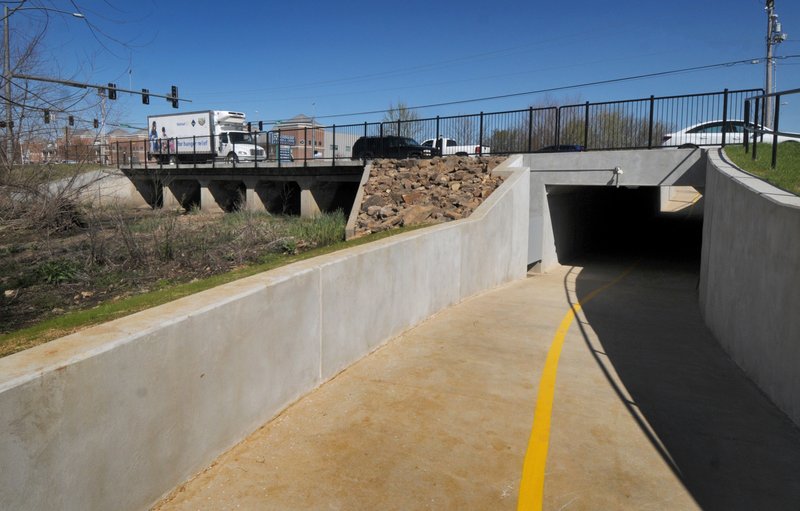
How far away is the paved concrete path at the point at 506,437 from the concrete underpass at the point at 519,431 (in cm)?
1

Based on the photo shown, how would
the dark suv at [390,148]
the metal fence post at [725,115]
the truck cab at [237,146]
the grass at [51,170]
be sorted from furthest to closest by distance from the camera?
the truck cab at [237,146] → the dark suv at [390,148] → the metal fence post at [725,115] → the grass at [51,170]

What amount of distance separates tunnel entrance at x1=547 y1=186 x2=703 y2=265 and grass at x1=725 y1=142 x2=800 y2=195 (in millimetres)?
5357

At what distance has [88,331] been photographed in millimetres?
3221

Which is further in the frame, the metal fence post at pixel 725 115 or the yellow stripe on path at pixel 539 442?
the metal fence post at pixel 725 115

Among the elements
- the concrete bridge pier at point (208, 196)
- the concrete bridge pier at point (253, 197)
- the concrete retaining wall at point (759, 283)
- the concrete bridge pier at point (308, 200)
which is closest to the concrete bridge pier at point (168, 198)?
the concrete bridge pier at point (208, 196)

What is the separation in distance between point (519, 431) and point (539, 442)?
0.22 metres

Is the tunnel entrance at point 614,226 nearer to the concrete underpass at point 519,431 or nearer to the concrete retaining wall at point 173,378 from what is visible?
the concrete underpass at point 519,431

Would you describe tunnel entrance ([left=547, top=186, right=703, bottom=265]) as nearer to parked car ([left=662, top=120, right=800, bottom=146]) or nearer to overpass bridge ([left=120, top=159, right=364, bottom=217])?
parked car ([left=662, top=120, right=800, bottom=146])

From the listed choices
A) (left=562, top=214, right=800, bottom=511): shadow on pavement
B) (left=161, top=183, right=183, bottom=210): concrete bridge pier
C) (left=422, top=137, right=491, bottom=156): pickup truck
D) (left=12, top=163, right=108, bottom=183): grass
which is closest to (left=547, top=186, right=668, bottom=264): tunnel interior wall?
(left=422, top=137, right=491, bottom=156): pickup truck

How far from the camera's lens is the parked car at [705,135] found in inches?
568

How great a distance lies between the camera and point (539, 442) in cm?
439

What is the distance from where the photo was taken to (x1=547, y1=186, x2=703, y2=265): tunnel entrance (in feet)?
61.1

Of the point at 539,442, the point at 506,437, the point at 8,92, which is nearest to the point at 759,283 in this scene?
the point at 539,442

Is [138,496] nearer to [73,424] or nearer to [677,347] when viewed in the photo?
[73,424]
